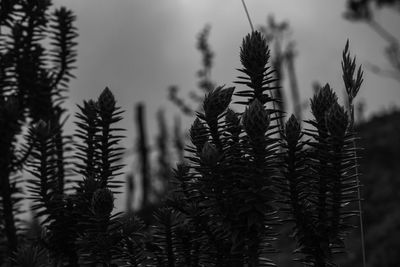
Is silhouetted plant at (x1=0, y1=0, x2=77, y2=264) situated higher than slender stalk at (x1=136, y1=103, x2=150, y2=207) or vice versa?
slender stalk at (x1=136, y1=103, x2=150, y2=207)

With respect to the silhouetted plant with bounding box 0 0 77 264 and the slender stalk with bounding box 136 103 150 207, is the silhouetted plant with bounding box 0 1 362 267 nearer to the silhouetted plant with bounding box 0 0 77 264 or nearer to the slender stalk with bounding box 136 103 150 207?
the silhouetted plant with bounding box 0 0 77 264

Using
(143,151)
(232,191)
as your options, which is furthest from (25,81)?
(143,151)

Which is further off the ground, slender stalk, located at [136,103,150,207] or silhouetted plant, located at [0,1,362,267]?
slender stalk, located at [136,103,150,207]

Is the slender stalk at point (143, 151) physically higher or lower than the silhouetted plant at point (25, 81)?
higher

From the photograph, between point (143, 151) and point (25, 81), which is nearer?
point (25, 81)

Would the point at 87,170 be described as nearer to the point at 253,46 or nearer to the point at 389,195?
the point at 253,46

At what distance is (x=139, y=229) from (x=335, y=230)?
1.77 ft

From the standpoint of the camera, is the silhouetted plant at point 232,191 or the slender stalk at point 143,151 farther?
the slender stalk at point 143,151

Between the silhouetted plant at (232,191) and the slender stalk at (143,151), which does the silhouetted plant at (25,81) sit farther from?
the slender stalk at (143,151)

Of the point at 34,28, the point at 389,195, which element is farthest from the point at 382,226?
the point at 34,28

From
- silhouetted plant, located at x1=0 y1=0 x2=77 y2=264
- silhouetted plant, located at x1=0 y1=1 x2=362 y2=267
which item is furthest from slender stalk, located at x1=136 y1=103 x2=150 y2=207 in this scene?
silhouetted plant, located at x1=0 y1=1 x2=362 y2=267

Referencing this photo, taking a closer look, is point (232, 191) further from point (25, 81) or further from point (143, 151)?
point (143, 151)

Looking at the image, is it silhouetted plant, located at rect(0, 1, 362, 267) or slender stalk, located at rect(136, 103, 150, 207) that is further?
slender stalk, located at rect(136, 103, 150, 207)

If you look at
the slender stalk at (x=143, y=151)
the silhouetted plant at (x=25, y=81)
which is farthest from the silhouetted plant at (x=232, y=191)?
the slender stalk at (x=143, y=151)
